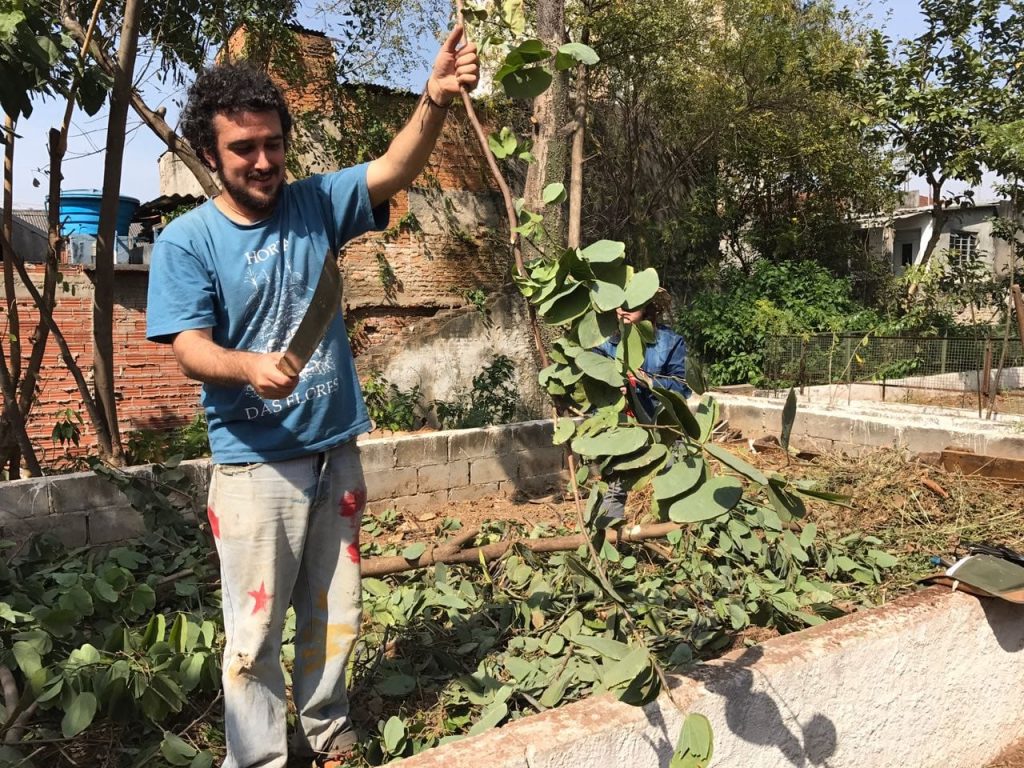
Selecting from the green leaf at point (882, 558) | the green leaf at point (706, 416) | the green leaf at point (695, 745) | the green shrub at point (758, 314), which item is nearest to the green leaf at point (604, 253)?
the green leaf at point (706, 416)

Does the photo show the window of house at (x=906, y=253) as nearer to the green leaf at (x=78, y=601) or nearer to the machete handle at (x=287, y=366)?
the green leaf at (x=78, y=601)

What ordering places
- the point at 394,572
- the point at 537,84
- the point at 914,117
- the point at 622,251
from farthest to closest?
the point at 914,117 < the point at 394,572 < the point at 537,84 < the point at 622,251

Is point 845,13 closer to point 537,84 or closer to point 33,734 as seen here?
point 537,84

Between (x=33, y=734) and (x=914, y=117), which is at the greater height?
(x=914, y=117)

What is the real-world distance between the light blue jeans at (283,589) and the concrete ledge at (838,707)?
0.56m

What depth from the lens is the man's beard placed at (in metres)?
2.05

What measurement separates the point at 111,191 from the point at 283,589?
10.4ft

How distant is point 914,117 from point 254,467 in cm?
1359

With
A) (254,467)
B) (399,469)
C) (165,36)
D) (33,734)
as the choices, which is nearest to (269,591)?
(254,467)

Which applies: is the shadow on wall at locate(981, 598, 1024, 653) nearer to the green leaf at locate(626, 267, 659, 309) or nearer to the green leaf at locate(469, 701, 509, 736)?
the green leaf at locate(469, 701, 509, 736)

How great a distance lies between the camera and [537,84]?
1.95 metres

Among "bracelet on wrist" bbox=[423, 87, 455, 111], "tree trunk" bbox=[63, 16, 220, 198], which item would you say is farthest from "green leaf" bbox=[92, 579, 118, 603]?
"tree trunk" bbox=[63, 16, 220, 198]

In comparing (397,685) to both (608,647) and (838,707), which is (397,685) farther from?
(838,707)

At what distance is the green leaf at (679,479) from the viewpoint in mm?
1621
